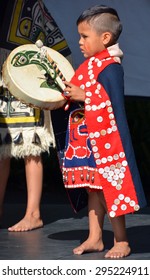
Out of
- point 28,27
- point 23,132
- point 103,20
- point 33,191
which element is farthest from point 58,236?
point 103,20

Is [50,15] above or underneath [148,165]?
above

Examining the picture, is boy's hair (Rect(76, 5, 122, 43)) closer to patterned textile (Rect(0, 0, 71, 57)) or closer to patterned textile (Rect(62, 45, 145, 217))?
patterned textile (Rect(62, 45, 145, 217))

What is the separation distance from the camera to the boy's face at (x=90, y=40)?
20.4 ft

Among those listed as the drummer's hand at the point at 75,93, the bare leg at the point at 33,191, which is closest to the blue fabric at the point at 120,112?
the drummer's hand at the point at 75,93

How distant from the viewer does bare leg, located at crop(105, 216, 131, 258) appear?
6195 mm

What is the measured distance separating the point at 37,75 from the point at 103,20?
1.53ft

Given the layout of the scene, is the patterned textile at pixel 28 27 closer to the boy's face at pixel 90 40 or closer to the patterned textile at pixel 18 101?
the patterned textile at pixel 18 101

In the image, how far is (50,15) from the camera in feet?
23.2

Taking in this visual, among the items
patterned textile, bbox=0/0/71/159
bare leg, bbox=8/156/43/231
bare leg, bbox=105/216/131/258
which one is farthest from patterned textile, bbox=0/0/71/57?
bare leg, bbox=105/216/131/258

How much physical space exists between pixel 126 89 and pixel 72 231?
92 centimetres

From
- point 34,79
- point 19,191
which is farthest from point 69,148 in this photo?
point 19,191

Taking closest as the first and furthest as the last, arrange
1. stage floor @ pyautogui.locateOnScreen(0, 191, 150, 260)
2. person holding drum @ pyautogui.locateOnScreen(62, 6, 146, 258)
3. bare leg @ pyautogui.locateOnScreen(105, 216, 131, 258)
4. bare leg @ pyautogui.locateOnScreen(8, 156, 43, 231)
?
person holding drum @ pyautogui.locateOnScreen(62, 6, 146, 258)
bare leg @ pyautogui.locateOnScreen(105, 216, 131, 258)
stage floor @ pyautogui.locateOnScreen(0, 191, 150, 260)
bare leg @ pyautogui.locateOnScreen(8, 156, 43, 231)

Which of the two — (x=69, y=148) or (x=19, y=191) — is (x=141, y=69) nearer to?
(x=69, y=148)
